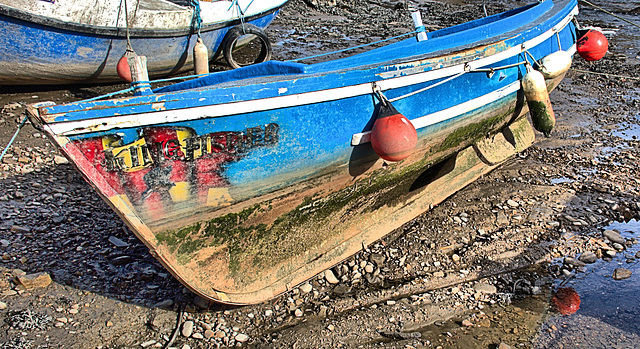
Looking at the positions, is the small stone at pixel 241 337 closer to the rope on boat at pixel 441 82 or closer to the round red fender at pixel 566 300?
the rope on boat at pixel 441 82

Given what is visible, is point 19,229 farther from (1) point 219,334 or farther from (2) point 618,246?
(2) point 618,246

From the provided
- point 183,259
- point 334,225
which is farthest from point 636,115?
point 183,259

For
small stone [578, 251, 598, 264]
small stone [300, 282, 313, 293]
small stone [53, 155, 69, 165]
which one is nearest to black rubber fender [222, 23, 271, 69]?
small stone [53, 155, 69, 165]

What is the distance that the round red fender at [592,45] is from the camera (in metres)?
6.54

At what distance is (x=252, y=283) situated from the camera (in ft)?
12.7

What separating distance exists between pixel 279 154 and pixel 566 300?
2.54 meters

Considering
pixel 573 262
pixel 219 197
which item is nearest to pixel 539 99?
pixel 573 262

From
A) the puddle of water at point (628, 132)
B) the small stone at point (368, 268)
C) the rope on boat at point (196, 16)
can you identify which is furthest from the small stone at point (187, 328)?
the puddle of water at point (628, 132)

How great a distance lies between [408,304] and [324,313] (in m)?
0.65

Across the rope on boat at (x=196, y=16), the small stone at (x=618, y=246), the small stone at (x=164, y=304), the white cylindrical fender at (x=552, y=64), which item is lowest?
the small stone at (x=618, y=246)

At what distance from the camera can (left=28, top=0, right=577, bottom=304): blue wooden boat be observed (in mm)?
3127

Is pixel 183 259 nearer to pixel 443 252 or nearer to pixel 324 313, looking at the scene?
pixel 324 313

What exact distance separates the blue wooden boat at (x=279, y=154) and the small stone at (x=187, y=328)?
24cm

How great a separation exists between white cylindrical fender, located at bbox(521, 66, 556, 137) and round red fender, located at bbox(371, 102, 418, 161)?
2.09 m
